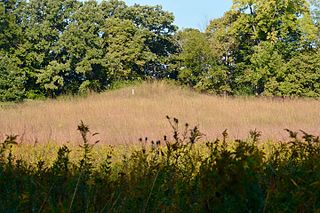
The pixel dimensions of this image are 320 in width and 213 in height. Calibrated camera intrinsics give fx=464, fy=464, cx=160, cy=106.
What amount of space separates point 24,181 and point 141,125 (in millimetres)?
9969

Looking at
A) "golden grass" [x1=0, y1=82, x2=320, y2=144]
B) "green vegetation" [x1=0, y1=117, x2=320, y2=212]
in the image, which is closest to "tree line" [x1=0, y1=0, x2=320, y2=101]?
"golden grass" [x1=0, y1=82, x2=320, y2=144]

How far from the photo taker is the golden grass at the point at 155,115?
36.9ft

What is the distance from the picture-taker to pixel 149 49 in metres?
46.9

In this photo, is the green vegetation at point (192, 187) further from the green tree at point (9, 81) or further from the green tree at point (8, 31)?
the green tree at point (8, 31)

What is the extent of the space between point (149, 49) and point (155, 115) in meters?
32.3

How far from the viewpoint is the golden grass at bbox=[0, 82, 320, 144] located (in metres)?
11.3

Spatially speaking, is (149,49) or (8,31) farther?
(149,49)

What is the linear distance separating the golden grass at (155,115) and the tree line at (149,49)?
18.3 metres

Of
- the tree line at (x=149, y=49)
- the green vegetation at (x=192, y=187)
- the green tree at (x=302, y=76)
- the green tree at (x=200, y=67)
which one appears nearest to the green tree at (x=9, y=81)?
the tree line at (x=149, y=49)

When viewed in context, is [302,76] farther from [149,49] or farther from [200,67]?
[149,49]

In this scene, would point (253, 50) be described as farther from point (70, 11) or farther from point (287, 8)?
point (70, 11)

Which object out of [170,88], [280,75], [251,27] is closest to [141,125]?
[170,88]

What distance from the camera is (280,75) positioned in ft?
121

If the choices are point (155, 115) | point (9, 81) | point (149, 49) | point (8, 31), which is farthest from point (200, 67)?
point (155, 115)
